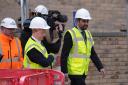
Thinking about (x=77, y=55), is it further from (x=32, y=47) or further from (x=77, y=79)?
(x=32, y=47)

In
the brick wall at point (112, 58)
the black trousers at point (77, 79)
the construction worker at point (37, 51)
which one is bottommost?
the brick wall at point (112, 58)

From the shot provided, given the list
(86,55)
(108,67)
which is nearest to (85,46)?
(86,55)

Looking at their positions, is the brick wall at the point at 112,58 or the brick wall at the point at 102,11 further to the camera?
the brick wall at the point at 102,11

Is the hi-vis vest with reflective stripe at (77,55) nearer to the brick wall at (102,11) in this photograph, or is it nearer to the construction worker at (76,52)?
the construction worker at (76,52)

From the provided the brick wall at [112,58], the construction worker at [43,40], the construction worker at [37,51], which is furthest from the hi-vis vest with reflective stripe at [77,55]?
the brick wall at [112,58]

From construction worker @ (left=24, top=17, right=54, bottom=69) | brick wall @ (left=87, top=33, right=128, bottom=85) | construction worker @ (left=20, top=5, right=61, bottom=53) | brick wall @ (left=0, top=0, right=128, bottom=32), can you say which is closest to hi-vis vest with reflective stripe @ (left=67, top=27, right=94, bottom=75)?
construction worker @ (left=20, top=5, right=61, bottom=53)

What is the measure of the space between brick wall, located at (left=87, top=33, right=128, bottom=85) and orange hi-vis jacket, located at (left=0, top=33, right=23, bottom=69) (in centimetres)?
295

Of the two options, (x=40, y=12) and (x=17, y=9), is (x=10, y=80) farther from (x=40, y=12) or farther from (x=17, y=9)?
(x=17, y=9)

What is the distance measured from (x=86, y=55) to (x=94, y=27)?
4251mm

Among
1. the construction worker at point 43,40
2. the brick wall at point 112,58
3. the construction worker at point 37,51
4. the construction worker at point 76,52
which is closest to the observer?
the construction worker at point 37,51

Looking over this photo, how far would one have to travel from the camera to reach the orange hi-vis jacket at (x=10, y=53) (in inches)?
275

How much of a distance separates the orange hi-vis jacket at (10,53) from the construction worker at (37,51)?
557 mm

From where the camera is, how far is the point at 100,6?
1178cm

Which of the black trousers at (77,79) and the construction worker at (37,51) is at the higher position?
the construction worker at (37,51)
